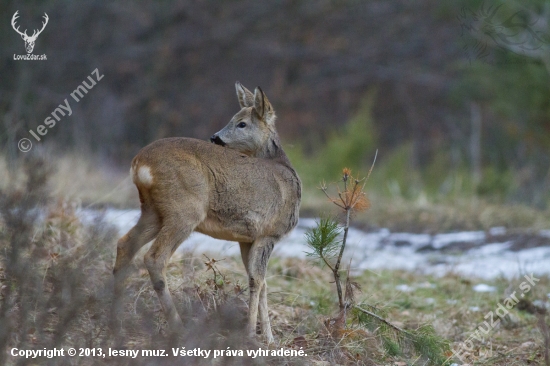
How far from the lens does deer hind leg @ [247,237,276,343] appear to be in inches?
202

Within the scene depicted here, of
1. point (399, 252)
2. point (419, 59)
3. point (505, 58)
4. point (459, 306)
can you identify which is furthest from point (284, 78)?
point (459, 306)

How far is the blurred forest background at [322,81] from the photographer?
14.5 meters

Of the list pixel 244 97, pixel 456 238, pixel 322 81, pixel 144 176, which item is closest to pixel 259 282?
pixel 144 176

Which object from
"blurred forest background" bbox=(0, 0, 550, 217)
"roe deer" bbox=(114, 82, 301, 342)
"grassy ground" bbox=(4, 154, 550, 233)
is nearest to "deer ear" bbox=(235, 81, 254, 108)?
"roe deer" bbox=(114, 82, 301, 342)

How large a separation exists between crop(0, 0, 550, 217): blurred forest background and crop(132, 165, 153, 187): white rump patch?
703cm

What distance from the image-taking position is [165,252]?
16.0ft

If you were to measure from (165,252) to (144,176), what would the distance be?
1.67ft

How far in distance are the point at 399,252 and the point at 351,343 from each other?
15.5 ft

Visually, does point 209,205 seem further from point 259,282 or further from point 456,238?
point 456,238

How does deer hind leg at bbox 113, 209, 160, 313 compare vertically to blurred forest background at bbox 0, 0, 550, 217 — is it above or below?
below

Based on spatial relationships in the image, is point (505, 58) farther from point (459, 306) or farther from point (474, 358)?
point (474, 358)

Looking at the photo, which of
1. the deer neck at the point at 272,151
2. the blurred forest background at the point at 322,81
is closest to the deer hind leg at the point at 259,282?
the deer neck at the point at 272,151

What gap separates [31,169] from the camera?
395 cm

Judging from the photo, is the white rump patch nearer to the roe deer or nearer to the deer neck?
the roe deer
